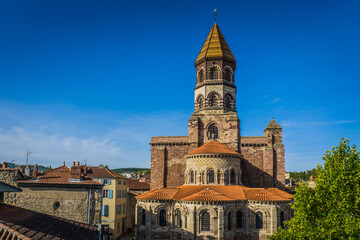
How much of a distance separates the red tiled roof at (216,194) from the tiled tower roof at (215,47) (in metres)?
20.9

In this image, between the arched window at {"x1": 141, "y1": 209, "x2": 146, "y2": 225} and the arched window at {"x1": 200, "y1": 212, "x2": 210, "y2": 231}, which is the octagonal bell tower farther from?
the arched window at {"x1": 200, "y1": 212, "x2": 210, "y2": 231}

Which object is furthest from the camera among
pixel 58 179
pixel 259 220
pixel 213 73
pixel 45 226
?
pixel 213 73

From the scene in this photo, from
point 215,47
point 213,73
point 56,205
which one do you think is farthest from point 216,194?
point 215,47

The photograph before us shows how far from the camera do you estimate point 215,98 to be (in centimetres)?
4331

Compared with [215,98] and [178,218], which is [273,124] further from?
[178,218]

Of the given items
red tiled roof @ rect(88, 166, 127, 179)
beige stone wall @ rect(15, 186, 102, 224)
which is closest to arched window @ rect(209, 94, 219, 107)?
red tiled roof @ rect(88, 166, 127, 179)

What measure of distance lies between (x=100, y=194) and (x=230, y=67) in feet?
94.8

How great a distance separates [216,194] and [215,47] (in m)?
24.7

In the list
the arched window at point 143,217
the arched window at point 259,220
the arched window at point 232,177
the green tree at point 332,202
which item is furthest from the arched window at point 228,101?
the green tree at point 332,202

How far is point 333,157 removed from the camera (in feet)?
66.0

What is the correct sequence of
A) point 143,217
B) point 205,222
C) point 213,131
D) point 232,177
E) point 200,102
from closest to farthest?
point 205,222
point 143,217
point 232,177
point 213,131
point 200,102

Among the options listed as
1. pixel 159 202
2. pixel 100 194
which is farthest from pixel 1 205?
pixel 159 202

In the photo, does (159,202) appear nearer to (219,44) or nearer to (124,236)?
(124,236)

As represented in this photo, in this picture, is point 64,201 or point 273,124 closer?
point 64,201
